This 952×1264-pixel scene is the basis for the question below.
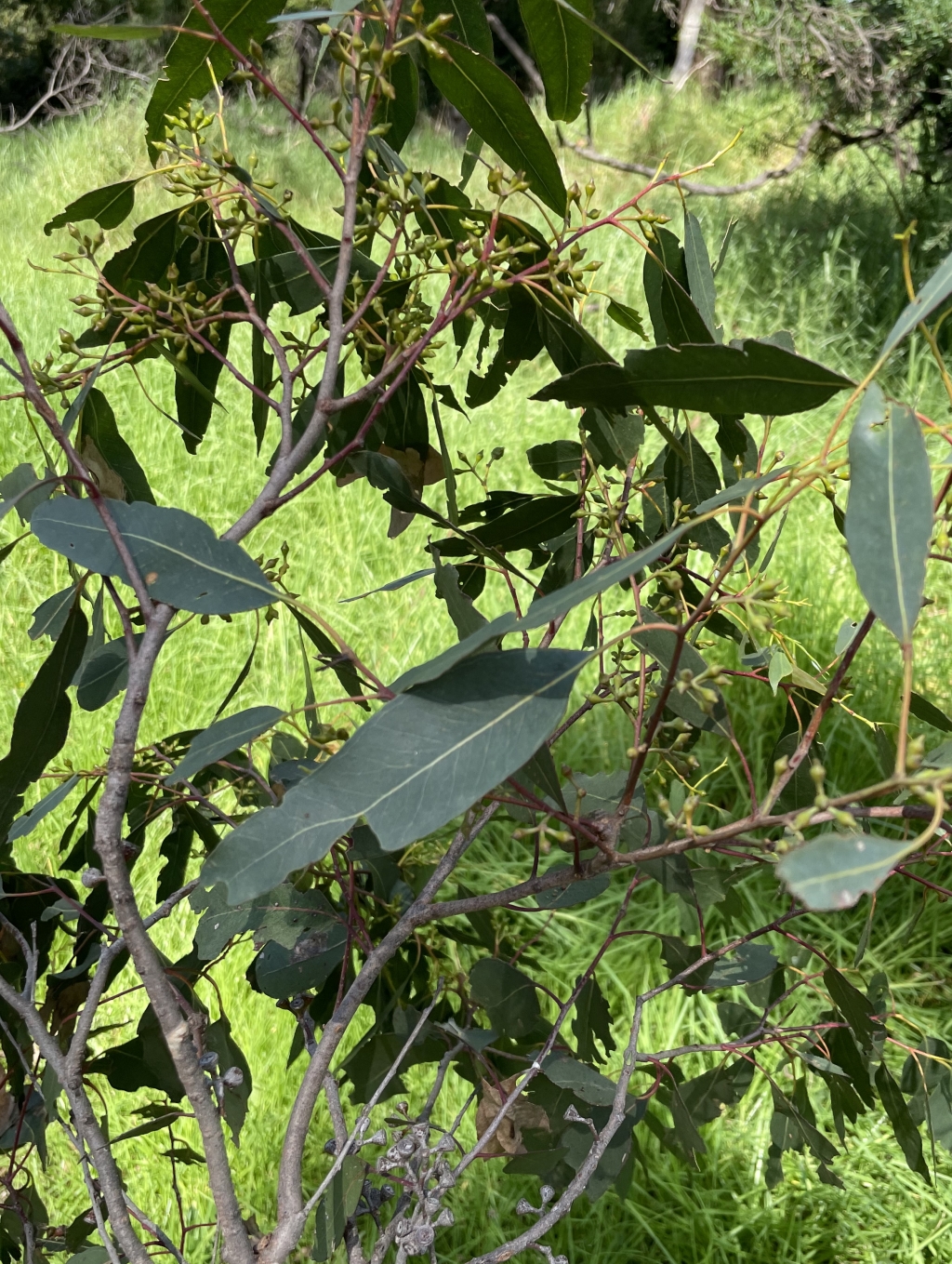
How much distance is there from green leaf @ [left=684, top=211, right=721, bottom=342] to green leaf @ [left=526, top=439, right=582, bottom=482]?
0.16 m

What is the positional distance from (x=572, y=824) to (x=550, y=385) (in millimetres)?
178

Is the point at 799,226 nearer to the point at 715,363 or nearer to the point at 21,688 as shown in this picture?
the point at 21,688

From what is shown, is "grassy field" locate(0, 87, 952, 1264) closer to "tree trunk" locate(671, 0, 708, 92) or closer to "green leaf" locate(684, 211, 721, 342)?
"green leaf" locate(684, 211, 721, 342)

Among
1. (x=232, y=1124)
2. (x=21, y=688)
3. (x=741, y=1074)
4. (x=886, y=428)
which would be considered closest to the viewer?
(x=886, y=428)

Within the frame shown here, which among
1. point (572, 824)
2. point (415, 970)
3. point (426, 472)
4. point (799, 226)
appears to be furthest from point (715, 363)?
point (799, 226)

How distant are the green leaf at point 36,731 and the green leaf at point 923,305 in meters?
0.41

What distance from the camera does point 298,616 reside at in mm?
553

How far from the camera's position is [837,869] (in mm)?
281

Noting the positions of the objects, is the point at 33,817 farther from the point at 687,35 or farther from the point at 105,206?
the point at 687,35

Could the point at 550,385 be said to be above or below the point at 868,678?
above

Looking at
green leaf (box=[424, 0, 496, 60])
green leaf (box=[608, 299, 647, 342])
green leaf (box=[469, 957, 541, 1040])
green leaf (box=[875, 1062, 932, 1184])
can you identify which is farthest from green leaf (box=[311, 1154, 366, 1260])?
green leaf (box=[424, 0, 496, 60])

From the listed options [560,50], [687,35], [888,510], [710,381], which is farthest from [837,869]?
[687,35]

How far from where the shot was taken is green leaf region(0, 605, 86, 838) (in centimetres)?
55

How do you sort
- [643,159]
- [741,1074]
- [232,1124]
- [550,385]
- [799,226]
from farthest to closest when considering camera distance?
[643,159]
[799,226]
[741,1074]
[232,1124]
[550,385]
